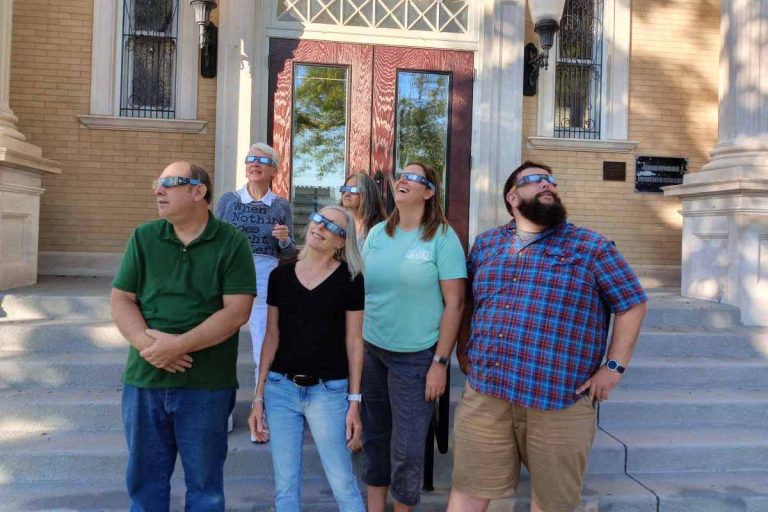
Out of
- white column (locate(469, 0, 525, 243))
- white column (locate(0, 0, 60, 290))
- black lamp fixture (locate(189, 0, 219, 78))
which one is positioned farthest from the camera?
white column (locate(469, 0, 525, 243))

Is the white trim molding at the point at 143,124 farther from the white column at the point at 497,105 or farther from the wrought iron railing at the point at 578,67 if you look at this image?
the wrought iron railing at the point at 578,67

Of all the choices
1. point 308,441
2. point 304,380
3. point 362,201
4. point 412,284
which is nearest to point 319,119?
point 362,201

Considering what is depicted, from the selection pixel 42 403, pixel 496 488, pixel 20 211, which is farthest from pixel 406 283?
pixel 20 211

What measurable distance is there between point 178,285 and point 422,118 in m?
5.18

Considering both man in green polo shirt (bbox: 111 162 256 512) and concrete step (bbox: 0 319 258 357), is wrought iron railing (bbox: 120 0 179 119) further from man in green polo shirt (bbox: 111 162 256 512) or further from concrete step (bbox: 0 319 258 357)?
man in green polo shirt (bbox: 111 162 256 512)

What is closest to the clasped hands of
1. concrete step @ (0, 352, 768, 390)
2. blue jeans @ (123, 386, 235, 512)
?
blue jeans @ (123, 386, 235, 512)

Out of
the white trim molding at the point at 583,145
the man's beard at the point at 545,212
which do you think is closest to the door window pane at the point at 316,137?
the white trim molding at the point at 583,145

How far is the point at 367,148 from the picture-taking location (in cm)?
723

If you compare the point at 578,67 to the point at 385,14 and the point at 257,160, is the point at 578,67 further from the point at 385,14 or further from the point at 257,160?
the point at 257,160

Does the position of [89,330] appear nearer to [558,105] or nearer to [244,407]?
[244,407]

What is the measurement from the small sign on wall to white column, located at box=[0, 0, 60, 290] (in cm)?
669

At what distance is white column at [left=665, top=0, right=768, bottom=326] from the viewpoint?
569 centimetres

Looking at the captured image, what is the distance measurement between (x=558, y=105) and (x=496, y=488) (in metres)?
5.99

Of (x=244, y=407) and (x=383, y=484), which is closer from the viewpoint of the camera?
(x=383, y=484)
